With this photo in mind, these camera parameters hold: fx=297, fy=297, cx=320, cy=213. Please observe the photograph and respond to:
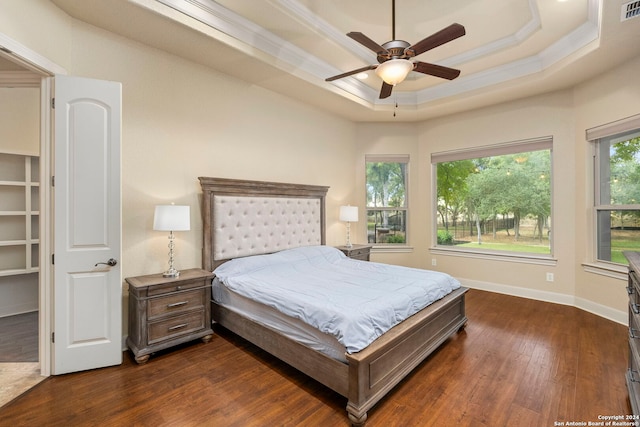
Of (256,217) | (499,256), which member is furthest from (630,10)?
(256,217)

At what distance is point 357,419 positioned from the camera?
178 centimetres

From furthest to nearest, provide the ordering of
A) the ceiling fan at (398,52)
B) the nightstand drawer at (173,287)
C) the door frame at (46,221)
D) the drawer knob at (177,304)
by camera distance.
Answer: the drawer knob at (177,304)
the nightstand drawer at (173,287)
the door frame at (46,221)
the ceiling fan at (398,52)

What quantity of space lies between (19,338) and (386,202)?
17.1ft

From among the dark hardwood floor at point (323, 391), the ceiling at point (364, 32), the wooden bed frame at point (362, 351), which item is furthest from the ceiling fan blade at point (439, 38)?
the dark hardwood floor at point (323, 391)

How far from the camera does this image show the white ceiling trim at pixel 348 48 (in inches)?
112

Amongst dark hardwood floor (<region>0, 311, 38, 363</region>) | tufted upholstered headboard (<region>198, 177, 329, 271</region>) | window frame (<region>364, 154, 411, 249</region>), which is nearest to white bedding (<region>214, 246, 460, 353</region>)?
tufted upholstered headboard (<region>198, 177, 329, 271</region>)

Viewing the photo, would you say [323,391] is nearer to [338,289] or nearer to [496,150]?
[338,289]

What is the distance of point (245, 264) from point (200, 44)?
2.30 meters

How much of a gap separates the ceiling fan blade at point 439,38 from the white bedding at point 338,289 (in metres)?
1.97

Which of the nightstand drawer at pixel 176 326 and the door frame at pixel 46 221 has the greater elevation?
the door frame at pixel 46 221

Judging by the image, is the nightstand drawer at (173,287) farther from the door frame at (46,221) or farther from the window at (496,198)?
the window at (496,198)

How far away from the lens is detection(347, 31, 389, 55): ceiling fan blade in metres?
2.19

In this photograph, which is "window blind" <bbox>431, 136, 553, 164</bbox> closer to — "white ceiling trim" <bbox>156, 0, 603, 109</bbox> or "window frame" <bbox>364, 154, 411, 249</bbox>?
"window frame" <bbox>364, 154, 411, 249</bbox>

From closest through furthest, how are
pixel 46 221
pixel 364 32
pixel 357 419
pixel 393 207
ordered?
1. pixel 357 419
2. pixel 46 221
3. pixel 364 32
4. pixel 393 207
